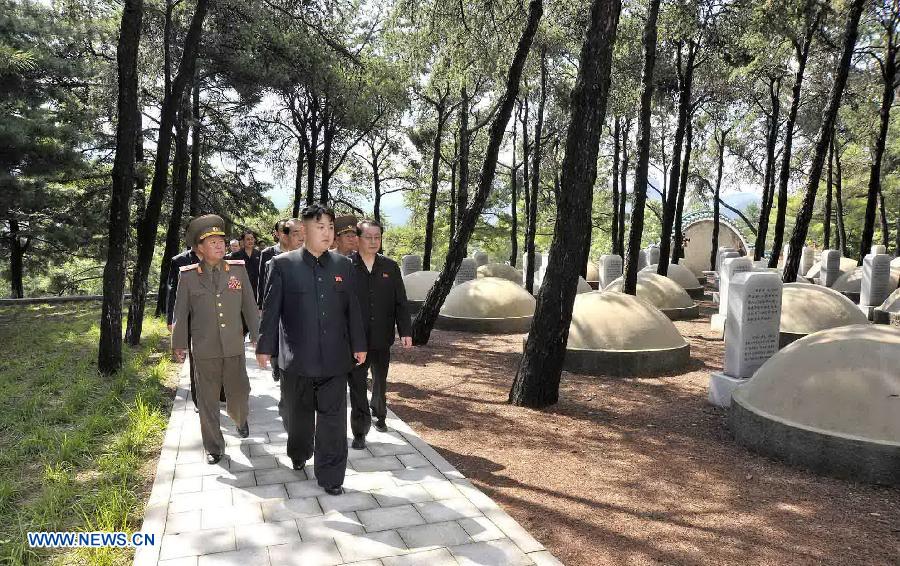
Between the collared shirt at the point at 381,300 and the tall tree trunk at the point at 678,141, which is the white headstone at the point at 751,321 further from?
the tall tree trunk at the point at 678,141

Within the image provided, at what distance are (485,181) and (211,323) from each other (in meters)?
7.03

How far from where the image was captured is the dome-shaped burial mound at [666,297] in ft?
54.6

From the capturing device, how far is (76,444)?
5.95 meters

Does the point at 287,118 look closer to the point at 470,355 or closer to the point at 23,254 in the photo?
the point at 23,254

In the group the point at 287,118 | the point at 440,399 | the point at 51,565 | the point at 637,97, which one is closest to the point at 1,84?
the point at 287,118

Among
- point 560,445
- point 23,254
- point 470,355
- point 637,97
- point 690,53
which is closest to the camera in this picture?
point 560,445

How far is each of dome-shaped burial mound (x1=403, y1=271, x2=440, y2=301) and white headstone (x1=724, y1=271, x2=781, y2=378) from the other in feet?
34.9

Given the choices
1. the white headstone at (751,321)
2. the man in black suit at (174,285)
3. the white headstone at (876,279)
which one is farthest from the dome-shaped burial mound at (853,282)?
the man in black suit at (174,285)

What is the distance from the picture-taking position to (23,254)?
25.4 metres

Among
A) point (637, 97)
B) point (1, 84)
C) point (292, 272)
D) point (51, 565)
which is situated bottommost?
point (51, 565)

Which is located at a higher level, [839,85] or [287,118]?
[287,118]

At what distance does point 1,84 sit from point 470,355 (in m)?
14.3

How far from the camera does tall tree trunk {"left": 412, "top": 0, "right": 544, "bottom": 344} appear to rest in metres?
10.8

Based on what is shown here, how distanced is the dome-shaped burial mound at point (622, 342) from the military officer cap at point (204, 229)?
583cm
